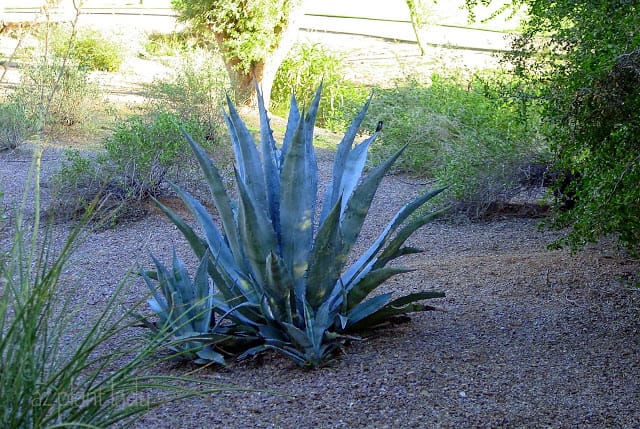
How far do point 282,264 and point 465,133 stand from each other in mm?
5534

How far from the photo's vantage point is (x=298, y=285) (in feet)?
12.9

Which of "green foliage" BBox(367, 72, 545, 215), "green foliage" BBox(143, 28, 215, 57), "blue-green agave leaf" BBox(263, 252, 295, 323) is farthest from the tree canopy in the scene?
"blue-green agave leaf" BBox(263, 252, 295, 323)

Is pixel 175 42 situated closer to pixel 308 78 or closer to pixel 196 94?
pixel 308 78

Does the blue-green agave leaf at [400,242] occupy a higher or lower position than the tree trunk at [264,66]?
lower

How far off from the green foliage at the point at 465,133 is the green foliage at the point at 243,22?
2909 mm

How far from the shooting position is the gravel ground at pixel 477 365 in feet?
10.5

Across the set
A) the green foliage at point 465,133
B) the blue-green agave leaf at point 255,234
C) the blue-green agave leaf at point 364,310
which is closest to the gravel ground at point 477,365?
the blue-green agave leaf at point 364,310

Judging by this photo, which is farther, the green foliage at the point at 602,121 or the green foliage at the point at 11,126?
the green foliage at the point at 11,126

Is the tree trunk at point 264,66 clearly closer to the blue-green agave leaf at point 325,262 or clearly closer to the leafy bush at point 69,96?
the leafy bush at point 69,96

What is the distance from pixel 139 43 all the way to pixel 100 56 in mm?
2497

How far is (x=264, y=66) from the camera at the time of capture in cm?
1434

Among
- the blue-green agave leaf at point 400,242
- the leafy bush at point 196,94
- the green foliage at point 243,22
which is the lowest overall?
the blue-green agave leaf at point 400,242

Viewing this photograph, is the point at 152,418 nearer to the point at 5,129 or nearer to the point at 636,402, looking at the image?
the point at 636,402

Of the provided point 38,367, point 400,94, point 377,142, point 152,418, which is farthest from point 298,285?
point 400,94
